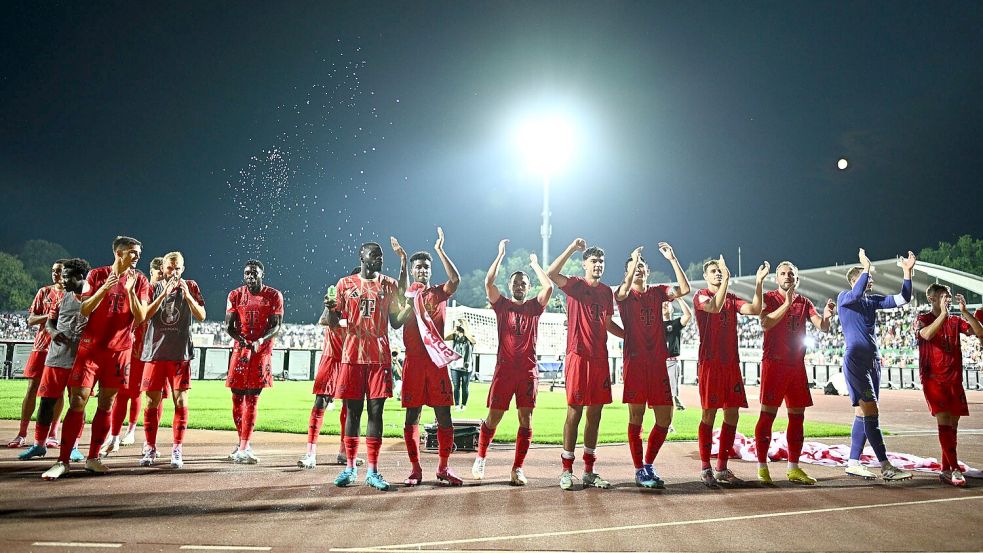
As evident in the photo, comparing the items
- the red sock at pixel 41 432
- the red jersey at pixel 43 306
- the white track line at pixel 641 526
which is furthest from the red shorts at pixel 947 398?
the red jersey at pixel 43 306

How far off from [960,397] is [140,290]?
386 inches

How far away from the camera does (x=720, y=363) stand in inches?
283

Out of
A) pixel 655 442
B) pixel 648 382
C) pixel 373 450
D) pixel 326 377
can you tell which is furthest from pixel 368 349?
pixel 655 442

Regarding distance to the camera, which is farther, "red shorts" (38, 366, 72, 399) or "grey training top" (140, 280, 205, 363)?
"grey training top" (140, 280, 205, 363)

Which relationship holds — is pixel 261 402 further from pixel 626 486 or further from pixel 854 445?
pixel 854 445

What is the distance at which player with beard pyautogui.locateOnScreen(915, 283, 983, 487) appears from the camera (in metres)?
7.60

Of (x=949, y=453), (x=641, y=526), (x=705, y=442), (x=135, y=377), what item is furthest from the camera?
(x=135, y=377)

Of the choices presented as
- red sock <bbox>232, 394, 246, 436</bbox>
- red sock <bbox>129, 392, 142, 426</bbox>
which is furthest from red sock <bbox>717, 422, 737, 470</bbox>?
red sock <bbox>129, 392, 142, 426</bbox>

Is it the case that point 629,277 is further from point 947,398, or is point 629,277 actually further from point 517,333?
point 947,398

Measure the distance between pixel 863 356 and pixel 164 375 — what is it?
27.7 ft

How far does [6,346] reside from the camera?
24.0m

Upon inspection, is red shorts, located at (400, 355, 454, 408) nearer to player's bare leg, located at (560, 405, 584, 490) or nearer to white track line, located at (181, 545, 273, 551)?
player's bare leg, located at (560, 405, 584, 490)

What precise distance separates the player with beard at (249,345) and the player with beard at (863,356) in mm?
7131

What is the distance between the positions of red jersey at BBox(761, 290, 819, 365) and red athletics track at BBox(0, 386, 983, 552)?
146 cm
